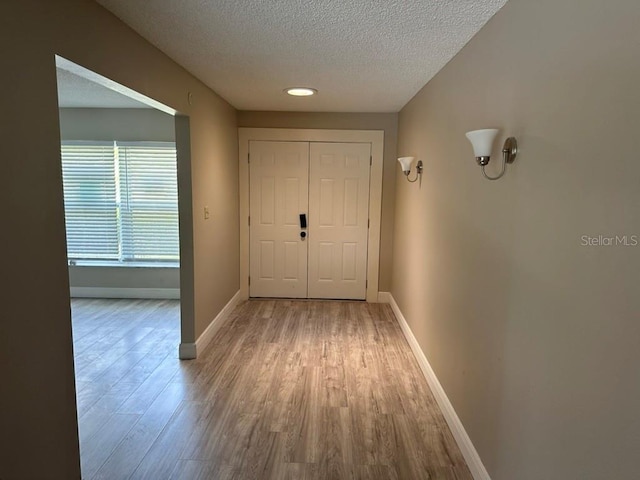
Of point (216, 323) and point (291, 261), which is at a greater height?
point (291, 261)

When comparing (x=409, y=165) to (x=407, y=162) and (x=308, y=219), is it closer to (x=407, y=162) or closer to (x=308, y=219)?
(x=407, y=162)

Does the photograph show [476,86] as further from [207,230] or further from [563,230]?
[207,230]

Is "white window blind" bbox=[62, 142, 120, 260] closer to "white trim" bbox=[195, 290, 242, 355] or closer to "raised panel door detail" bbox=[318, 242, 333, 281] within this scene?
"white trim" bbox=[195, 290, 242, 355]

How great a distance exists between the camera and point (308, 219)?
186 inches

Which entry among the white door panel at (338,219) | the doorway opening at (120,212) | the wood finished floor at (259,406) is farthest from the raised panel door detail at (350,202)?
the doorway opening at (120,212)

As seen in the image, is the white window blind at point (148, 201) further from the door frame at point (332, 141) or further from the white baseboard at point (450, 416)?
the white baseboard at point (450, 416)

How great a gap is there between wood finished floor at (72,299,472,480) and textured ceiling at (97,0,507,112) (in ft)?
7.56

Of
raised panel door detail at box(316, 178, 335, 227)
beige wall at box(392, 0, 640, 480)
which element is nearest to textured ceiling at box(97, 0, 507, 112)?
beige wall at box(392, 0, 640, 480)

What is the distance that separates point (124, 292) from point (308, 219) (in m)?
2.55

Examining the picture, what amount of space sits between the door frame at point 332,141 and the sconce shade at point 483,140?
2.86 metres

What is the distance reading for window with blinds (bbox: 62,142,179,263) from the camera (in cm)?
461

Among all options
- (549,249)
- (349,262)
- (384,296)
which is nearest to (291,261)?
(349,262)

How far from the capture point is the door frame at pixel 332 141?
14.9 ft

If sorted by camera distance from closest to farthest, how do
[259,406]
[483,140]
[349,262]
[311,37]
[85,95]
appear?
[483,140] < [311,37] < [259,406] < [85,95] < [349,262]
